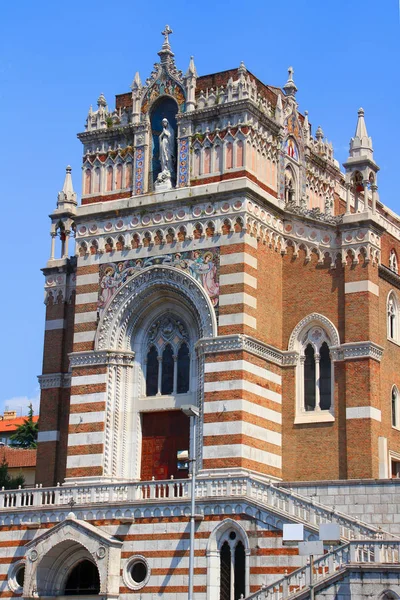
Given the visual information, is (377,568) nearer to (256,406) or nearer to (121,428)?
(256,406)

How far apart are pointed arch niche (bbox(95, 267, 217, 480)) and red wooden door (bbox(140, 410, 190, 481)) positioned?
0.11 ft

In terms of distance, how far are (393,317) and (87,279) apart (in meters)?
11.0

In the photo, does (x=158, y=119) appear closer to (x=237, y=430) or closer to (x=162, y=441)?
(x=162, y=441)

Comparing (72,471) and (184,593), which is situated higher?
(72,471)

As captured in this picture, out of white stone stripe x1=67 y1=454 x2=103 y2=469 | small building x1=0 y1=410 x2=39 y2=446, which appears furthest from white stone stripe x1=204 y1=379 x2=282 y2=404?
small building x1=0 y1=410 x2=39 y2=446

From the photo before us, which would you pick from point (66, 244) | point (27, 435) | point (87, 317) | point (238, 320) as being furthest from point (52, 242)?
point (27, 435)

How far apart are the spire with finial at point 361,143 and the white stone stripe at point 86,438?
1332 centimetres

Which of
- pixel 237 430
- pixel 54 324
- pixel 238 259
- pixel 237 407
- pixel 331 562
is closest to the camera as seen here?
pixel 331 562

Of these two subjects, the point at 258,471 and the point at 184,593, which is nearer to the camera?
the point at 184,593

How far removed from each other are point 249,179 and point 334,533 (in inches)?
576

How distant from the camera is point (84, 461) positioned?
129ft

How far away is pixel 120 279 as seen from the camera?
134 ft

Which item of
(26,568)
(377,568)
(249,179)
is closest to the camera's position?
(377,568)

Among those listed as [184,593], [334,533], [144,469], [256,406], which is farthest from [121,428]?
[334,533]
